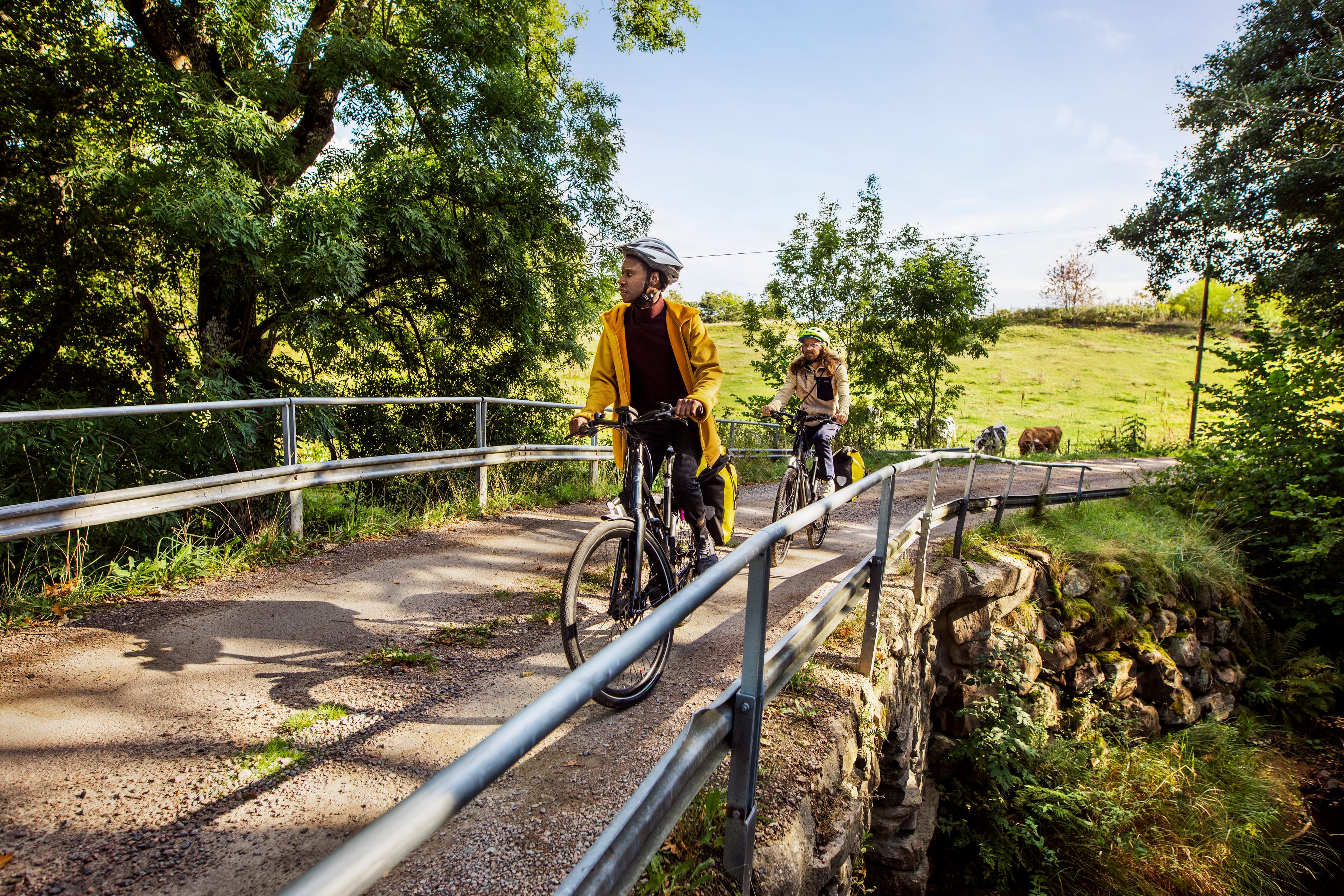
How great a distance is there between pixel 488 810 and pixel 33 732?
1.96 metres

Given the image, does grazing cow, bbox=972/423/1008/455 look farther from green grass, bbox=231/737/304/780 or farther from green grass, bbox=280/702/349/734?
green grass, bbox=231/737/304/780

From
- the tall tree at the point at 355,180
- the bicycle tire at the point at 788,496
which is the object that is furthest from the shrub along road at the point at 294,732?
the tall tree at the point at 355,180

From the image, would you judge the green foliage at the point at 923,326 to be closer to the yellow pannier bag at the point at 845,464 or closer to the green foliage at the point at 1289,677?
the green foliage at the point at 1289,677

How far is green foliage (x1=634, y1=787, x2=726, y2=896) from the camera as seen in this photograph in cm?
209

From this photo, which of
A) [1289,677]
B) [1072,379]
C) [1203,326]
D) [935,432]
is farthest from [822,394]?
[1072,379]

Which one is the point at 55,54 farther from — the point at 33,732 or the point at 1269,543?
the point at 1269,543

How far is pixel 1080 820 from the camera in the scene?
5.45m

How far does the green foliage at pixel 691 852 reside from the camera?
2.09 metres

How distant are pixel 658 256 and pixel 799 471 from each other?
3864 mm

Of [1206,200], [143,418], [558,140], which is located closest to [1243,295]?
[1206,200]

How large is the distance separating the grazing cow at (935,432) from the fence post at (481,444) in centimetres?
1625

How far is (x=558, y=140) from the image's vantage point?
1030cm

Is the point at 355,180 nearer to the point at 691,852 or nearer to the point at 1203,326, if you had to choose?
the point at 691,852

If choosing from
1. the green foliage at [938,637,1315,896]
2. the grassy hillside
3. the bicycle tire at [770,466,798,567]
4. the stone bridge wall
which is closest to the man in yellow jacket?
the stone bridge wall
